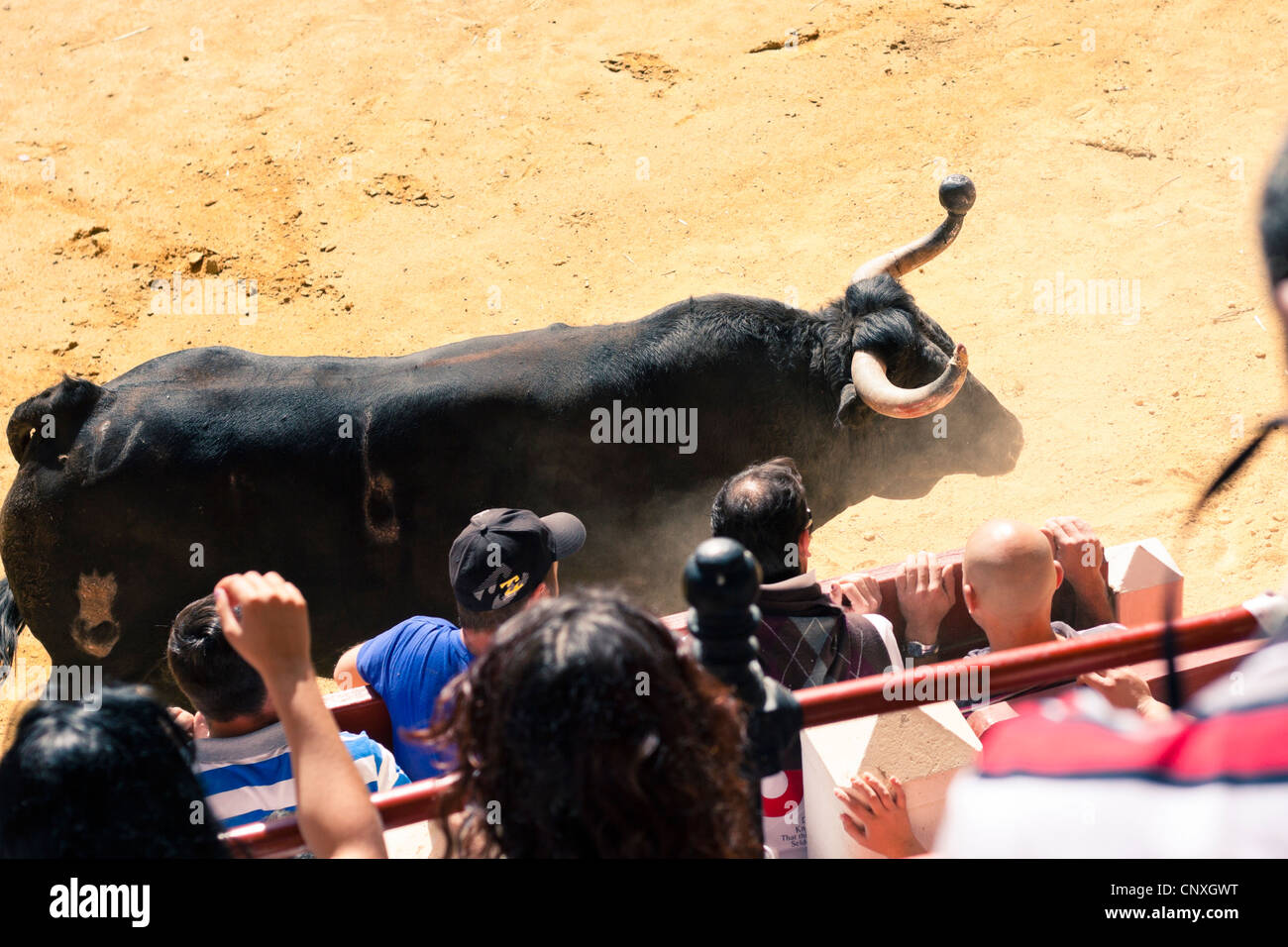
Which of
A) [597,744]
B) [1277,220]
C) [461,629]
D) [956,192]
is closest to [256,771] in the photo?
[461,629]

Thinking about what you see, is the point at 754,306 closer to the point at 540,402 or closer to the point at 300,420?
the point at 540,402

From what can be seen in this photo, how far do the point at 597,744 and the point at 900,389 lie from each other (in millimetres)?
4046

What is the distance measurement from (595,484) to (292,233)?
523 centimetres

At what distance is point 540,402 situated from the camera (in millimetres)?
5074

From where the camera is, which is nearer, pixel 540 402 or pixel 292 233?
pixel 540 402

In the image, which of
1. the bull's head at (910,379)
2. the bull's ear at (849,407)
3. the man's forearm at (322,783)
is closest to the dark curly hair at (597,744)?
the man's forearm at (322,783)

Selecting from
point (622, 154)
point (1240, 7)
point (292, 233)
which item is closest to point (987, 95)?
point (1240, 7)

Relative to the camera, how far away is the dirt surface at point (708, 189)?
677 cm

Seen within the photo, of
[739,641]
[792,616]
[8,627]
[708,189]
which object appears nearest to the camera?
[739,641]

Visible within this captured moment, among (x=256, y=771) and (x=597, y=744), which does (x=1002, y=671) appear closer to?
(x=597, y=744)

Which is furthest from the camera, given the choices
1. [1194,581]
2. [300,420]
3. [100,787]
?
[1194,581]

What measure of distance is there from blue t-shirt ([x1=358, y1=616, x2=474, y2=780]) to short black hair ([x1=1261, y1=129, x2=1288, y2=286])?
2.27m

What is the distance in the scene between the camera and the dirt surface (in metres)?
6.77

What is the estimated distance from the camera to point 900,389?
16.9 ft
